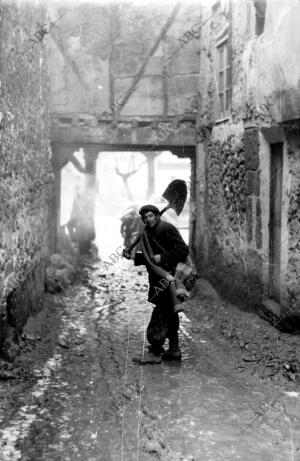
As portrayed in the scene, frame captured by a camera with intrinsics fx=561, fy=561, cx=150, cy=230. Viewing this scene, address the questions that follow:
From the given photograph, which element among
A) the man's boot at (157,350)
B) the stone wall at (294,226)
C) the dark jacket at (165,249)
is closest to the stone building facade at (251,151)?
the stone wall at (294,226)

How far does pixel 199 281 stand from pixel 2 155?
494 centimetres

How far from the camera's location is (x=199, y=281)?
32.0 feet

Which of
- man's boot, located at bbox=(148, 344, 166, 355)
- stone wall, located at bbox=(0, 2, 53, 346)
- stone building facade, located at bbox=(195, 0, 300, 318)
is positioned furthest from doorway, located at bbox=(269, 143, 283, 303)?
stone wall, located at bbox=(0, 2, 53, 346)

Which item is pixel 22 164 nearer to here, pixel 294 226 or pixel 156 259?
pixel 156 259

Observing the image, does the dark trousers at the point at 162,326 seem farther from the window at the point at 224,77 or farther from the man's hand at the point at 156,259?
the window at the point at 224,77

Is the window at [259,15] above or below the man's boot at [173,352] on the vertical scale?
above

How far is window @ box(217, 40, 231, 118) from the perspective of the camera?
8.52 metres

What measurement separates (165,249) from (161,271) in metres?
0.26

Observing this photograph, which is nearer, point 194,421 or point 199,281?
point 194,421

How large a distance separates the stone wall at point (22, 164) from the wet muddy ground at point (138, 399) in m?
0.61

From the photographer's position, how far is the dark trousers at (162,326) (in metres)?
5.93

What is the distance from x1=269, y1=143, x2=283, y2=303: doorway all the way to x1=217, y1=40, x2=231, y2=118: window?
193 cm

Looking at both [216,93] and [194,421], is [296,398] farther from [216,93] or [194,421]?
[216,93]

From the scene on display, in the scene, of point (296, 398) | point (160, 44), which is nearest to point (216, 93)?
point (160, 44)
